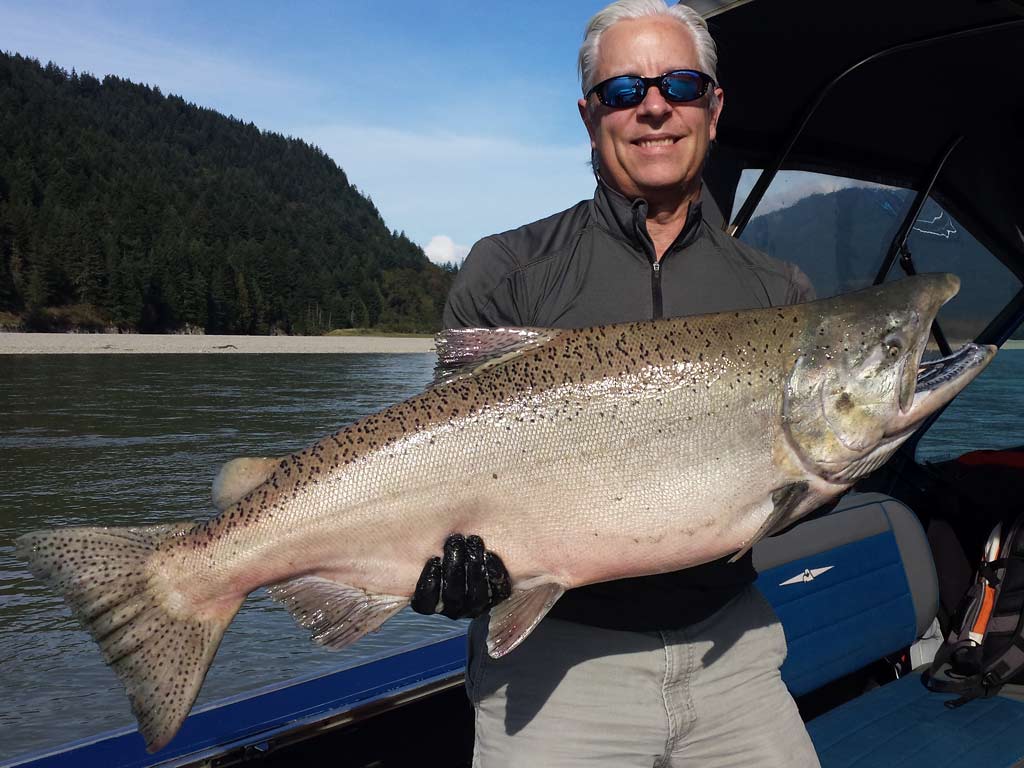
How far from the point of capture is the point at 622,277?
8.17 feet

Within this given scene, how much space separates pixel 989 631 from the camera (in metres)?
4.21

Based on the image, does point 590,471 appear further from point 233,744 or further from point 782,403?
point 233,744

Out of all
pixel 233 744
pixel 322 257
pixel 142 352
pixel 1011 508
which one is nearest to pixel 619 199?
pixel 233 744

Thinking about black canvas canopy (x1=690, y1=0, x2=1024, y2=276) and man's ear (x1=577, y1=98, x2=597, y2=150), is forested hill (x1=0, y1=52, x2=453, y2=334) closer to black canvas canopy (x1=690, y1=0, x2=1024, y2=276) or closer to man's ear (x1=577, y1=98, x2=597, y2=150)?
black canvas canopy (x1=690, y1=0, x2=1024, y2=276)

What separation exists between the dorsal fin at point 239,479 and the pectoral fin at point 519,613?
763mm

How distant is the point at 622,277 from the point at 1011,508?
11.5 ft

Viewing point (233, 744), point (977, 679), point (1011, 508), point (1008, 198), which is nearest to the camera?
point (233, 744)

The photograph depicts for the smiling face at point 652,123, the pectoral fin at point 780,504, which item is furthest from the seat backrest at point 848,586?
the smiling face at point 652,123

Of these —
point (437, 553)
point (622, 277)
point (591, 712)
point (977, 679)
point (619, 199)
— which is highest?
point (619, 199)

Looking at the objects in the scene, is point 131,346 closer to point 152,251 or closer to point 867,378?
point 152,251

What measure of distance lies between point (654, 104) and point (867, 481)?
412cm

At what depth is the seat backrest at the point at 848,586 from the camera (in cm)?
400

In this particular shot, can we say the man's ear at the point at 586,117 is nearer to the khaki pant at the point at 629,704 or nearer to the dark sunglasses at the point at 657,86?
the dark sunglasses at the point at 657,86

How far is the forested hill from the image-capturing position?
3595 inches
